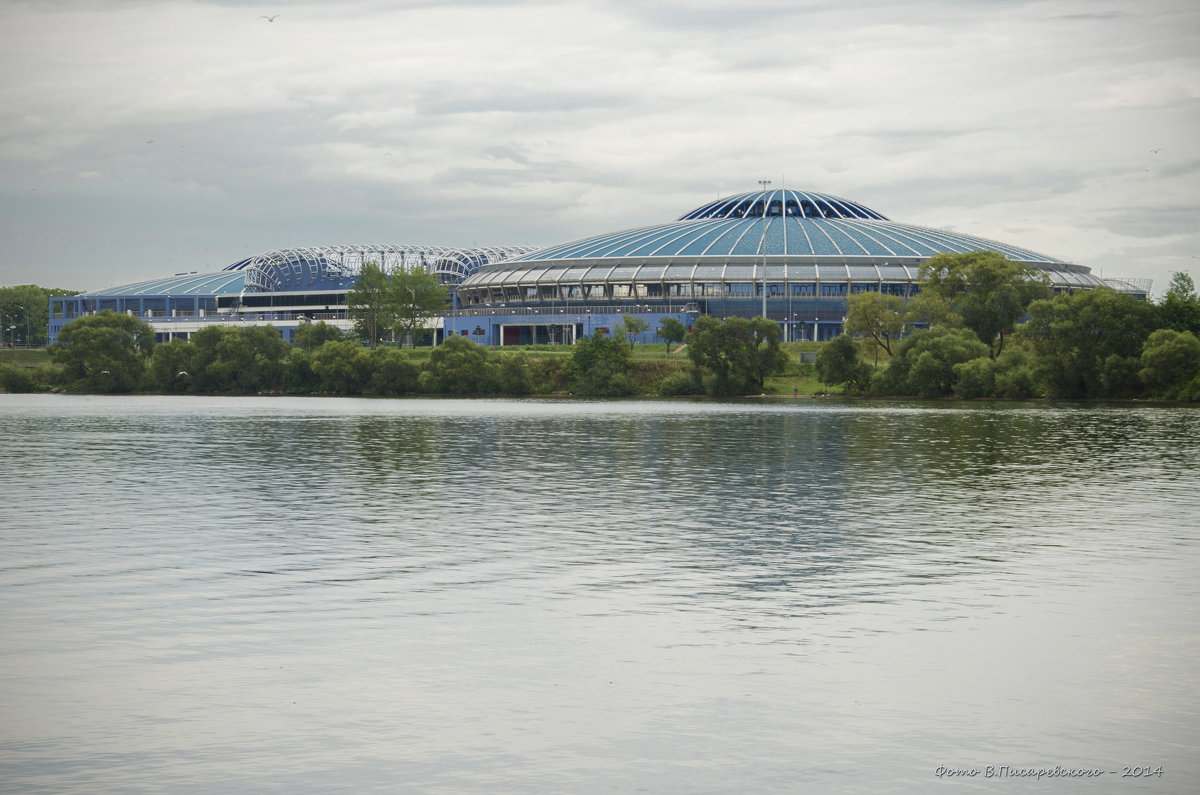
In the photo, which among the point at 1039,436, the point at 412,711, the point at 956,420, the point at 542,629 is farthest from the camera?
the point at 956,420

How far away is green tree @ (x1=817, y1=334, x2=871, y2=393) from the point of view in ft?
321

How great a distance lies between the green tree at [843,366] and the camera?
97.9 m

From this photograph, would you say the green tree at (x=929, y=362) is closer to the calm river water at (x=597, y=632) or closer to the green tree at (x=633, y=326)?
the green tree at (x=633, y=326)

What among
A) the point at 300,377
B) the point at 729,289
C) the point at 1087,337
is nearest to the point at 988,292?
the point at 1087,337

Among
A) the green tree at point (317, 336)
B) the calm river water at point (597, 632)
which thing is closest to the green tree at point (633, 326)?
the green tree at point (317, 336)

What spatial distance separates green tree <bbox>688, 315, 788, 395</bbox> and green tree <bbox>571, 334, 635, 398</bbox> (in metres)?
8.52

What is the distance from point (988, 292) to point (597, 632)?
90667mm

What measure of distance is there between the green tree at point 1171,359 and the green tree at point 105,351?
90.4 meters

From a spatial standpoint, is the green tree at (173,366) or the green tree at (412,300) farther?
the green tree at (412,300)

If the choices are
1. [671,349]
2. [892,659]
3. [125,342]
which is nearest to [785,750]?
[892,659]

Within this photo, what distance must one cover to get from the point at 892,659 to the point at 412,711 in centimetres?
588

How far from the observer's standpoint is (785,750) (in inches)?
473

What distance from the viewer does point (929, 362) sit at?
93.3 m

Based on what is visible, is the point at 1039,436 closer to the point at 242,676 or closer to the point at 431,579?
the point at 431,579
